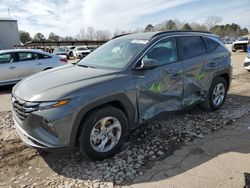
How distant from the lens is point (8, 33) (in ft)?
120

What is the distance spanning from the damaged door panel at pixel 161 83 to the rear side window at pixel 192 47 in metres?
0.25

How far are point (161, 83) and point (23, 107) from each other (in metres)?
2.12

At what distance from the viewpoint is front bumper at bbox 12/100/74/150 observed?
9.82ft

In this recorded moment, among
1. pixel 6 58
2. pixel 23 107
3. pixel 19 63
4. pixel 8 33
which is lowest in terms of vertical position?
pixel 23 107

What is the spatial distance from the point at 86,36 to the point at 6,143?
3234 inches

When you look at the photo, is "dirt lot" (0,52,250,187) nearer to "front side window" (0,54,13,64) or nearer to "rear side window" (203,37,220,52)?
"rear side window" (203,37,220,52)

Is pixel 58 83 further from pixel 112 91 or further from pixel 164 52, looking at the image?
pixel 164 52

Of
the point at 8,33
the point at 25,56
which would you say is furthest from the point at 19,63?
the point at 8,33

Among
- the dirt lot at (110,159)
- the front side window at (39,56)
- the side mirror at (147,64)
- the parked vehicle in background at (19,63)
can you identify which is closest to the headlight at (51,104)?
the dirt lot at (110,159)

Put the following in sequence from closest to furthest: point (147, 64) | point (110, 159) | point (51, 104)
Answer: point (51, 104)
point (110, 159)
point (147, 64)

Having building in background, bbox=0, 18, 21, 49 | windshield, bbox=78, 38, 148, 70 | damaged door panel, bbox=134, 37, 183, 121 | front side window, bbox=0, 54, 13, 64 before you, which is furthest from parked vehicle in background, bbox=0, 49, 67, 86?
building in background, bbox=0, 18, 21, 49

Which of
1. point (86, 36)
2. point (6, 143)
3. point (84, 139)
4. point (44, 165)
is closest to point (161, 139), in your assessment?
point (84, 139)

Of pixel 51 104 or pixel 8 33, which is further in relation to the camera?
pixel 8 33

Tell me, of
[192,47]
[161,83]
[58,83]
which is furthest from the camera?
[192,47]
